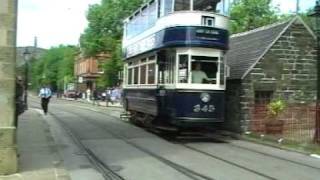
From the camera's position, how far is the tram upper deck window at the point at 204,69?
836 inches

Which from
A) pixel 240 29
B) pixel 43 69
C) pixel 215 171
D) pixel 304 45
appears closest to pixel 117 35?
pixel 240 29

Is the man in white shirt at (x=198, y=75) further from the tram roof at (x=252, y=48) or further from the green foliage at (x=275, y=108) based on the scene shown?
the green foliage at (x=275, y=108)

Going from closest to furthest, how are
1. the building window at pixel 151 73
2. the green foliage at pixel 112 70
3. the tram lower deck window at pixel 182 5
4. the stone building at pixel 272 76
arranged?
the tram lower deck window at pixel 182 5 → the building window at pixel 151 73 → the stone building at pixel 272 76 → the green foliage at pixel 112 70

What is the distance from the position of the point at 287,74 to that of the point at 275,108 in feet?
8.75

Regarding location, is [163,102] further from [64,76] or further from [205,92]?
[64,76]

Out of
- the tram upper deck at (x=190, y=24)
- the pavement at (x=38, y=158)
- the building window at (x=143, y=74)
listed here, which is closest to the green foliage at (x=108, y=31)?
the building window at (x=143, y=74)

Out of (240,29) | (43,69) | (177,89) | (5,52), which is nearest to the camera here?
(5,52)

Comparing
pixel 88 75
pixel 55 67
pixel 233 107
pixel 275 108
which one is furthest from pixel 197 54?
pixel 55 67

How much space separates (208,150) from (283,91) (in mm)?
7792

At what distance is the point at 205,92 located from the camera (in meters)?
21.3

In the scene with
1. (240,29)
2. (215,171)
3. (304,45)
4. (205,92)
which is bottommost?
(215,171)

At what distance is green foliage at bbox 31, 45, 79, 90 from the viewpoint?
123 meters

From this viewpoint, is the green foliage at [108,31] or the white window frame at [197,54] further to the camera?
the green foliage at [108,31]

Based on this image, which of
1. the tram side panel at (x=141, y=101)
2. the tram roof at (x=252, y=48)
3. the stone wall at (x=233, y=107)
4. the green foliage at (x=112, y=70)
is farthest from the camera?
the green foliage at (x=112, y=70)
